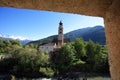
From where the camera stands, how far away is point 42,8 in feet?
5.98

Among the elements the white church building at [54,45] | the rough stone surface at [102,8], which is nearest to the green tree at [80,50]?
the white church building at [54,45]

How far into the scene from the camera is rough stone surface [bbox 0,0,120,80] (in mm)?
1725

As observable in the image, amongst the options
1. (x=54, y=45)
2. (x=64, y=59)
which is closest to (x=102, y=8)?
(x=64, y=59)

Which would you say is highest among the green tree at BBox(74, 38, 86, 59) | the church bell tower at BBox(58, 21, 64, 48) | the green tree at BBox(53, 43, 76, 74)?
the church bell tower at BBox(58, 21, 64, 48)

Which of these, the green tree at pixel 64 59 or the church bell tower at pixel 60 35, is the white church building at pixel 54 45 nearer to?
the church bell tower at pixel 60 35

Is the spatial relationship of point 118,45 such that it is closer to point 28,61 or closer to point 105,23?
point 105,23

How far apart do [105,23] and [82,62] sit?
129 feet

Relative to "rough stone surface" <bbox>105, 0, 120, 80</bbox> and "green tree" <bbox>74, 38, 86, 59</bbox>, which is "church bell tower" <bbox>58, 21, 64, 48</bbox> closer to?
Answer: "green tree" <bbox>74, 38, 86, 59</bbox>

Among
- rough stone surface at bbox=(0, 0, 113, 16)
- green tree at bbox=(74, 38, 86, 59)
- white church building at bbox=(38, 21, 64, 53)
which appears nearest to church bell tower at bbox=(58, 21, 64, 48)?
white church building at bbox=(38, 21, 64, 53)

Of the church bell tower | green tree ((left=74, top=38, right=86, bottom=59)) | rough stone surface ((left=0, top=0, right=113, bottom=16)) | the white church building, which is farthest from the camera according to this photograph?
the church bell tower

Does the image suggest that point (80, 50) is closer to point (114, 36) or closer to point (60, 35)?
point (60, 35)

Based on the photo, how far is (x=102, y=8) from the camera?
1912mm

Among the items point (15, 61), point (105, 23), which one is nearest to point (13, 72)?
point (15, 61)

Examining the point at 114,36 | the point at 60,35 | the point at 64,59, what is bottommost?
the point at 64,59
